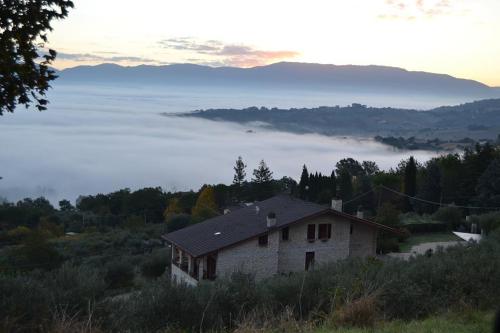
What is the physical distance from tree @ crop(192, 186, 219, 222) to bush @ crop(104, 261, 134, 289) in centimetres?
1855

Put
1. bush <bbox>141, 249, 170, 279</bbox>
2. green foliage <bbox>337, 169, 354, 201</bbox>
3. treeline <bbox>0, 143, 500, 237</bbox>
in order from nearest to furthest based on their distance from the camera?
bush <bbox>141, 249, 170, 279</bbox> → treeline <bbox>0, 143, 500, 237</bbox> → green foliage <bbox>337, 169, 354, 201</bbox>

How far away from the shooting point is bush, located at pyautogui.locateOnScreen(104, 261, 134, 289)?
2370 cm

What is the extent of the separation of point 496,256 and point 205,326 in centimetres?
461

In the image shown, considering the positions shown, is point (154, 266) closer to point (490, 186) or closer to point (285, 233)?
point (285, 233)

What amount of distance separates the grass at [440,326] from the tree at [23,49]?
466cm

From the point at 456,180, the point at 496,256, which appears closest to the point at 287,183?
the point at 456,180

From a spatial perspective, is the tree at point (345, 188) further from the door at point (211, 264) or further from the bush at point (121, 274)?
the door at point (211, 264)

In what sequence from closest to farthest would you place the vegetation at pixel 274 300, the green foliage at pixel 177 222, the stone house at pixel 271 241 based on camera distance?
the vegetation at pixel 274 300, the stone house at pixel 271 241, the green foliage at pixel 177 222

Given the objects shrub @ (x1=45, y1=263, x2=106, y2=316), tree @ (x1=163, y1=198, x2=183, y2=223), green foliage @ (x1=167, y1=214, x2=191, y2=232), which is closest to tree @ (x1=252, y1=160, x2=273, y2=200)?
tree @ (x1=163, y1=198, x2=183, y2=223)

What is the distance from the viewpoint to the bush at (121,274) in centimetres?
2370

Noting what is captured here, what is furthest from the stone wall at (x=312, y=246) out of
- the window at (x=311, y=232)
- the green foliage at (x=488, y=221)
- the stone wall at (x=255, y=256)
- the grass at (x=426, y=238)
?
the green foliage at (x=488, y=221)

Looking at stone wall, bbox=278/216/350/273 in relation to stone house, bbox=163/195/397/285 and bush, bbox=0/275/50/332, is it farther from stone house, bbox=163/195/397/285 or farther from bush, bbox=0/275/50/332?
bush, bbox=0/275/50/332

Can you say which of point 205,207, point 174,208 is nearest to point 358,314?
point 205,207

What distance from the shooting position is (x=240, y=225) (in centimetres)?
2305
